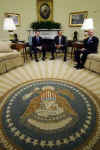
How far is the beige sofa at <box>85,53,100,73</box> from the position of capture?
3.39m

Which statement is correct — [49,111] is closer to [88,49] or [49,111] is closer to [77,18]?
[88,49]

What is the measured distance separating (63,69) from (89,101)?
5.81 ft

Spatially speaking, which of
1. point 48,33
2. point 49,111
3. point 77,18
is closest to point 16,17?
point 48,33

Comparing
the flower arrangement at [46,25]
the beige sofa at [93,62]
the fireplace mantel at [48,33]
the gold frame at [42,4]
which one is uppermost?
the gold frame at [42,4]

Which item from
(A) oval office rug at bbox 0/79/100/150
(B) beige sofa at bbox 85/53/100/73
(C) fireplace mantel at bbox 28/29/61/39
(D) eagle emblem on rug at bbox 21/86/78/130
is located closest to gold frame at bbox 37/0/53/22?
(C) fireplace mantel at bbox 28/29/61/39

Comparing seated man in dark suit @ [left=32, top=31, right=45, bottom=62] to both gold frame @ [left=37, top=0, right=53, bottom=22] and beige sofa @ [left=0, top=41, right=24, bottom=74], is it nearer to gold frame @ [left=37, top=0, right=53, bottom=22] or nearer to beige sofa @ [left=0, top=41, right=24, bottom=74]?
beige sofa @ [left=0, top=41, right=24, bottom=74]

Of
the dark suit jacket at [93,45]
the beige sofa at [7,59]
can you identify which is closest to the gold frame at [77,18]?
the dark suit jacket at [93,45]

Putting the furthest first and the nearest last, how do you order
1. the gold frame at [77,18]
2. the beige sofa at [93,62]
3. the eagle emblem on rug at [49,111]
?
the gold frame at [77,18]
the beige sofa at [93,62]
the eagle emblem on rug at [49,111]

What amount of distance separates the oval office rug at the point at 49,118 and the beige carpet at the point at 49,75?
26 cm

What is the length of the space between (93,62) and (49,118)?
2.49m

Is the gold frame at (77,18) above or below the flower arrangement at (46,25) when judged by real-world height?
above

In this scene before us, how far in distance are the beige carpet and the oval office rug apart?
26 centimetres

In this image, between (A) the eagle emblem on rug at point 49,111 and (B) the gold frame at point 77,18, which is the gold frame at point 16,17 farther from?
(A) the eagle emblem on rug at point 49,111

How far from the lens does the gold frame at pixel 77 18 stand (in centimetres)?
501
